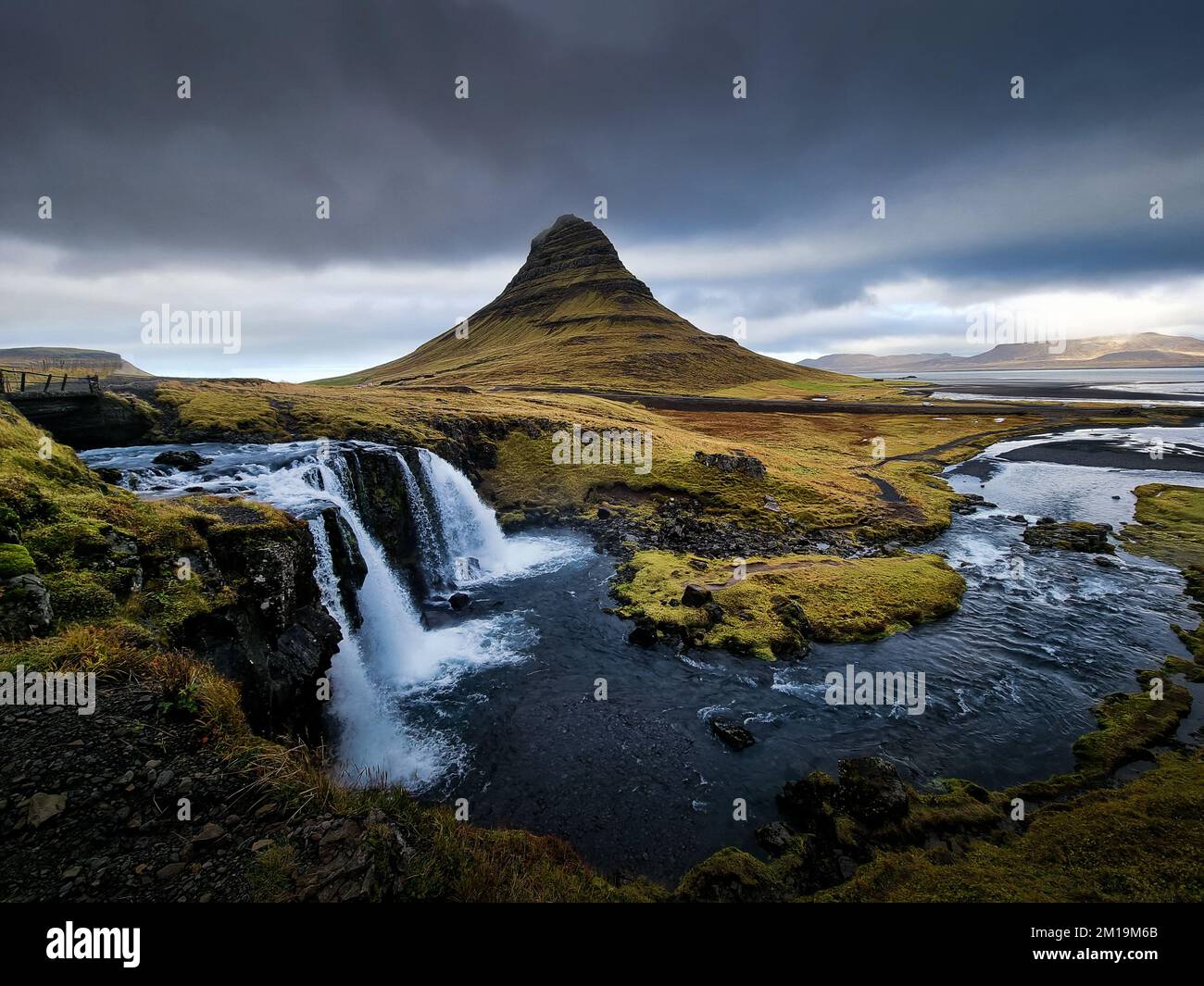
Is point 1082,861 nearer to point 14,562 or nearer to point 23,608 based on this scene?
point 23,608

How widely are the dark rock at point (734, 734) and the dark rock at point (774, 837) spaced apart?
3662 millimetres

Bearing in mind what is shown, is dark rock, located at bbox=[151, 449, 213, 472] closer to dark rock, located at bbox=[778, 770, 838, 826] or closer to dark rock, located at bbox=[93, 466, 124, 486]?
dark rock, located at bbox=[93, 466, 124, 486]

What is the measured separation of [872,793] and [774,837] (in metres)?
3.28

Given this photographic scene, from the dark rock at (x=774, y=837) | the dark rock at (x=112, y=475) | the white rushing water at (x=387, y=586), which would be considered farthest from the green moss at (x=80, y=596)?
the dark rock at (x=774, y=837)

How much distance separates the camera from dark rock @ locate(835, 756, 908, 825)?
1433cm

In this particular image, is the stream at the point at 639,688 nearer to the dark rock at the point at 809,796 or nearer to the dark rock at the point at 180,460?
the dark rock at the point at 809,796

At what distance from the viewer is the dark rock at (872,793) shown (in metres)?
14.3

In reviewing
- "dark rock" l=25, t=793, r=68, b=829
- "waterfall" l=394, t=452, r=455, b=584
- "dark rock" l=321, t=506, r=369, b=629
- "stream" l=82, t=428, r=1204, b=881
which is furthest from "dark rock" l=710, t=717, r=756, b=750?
"waterfall" l=394, t=452, r=455, b=584
